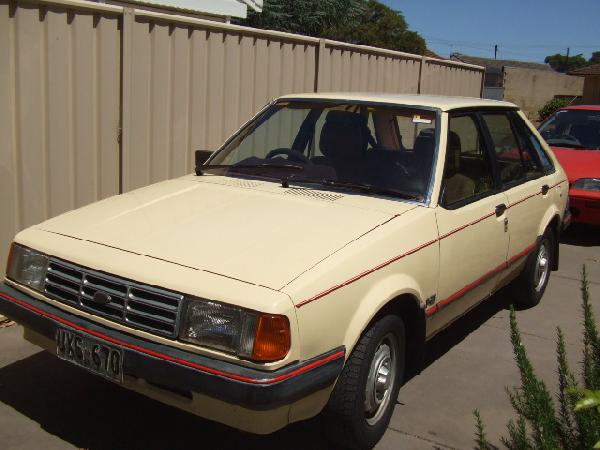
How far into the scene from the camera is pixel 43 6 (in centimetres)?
502

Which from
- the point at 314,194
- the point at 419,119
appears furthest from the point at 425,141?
the point at 314,194

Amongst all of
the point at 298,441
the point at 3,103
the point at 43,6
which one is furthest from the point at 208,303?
the point at 43,6

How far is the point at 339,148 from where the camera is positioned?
4.32 metres

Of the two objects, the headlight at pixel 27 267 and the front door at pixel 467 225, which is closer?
the headlight at pixel 27 267

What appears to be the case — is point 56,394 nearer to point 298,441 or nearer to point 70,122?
point 298,441

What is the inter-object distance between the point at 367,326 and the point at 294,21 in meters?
25.7

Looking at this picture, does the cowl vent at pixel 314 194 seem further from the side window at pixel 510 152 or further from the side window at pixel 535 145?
the side window at pixel 535 145

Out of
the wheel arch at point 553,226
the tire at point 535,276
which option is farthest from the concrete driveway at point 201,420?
the wheel arch at point 553,226

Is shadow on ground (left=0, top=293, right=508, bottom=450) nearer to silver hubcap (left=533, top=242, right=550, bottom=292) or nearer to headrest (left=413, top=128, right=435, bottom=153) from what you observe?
headrest (left=413, top=128, right=435, bottom=153)

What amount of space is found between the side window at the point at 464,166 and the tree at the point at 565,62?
10751 cm

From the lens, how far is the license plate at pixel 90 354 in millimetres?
2975

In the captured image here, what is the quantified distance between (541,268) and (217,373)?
3.93 meters

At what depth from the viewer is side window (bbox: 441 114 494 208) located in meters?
4.09

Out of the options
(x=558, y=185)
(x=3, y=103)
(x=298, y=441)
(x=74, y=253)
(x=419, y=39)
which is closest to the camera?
(x=74, y=253)
